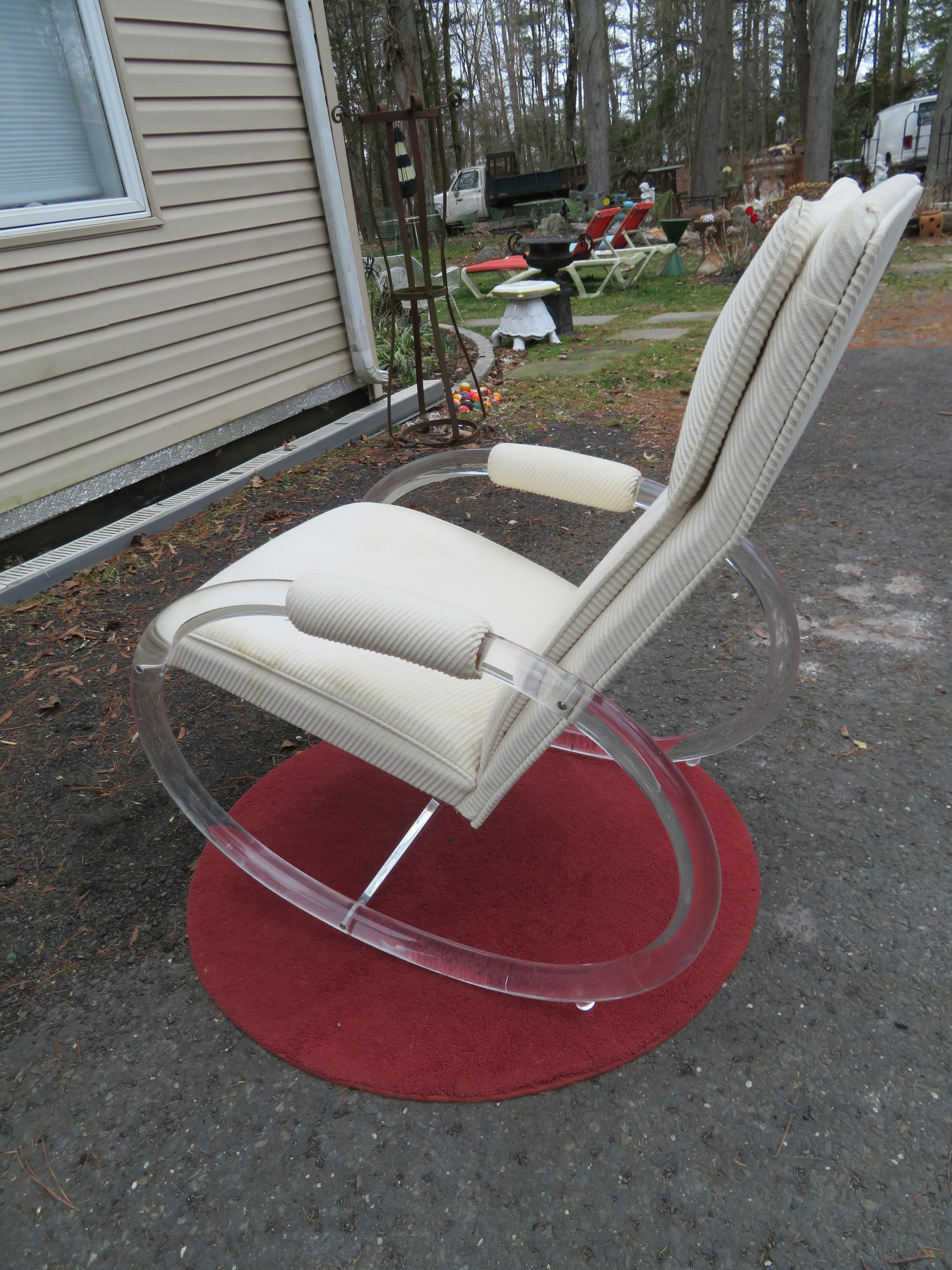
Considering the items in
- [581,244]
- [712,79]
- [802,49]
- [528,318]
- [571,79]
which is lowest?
[528,318]

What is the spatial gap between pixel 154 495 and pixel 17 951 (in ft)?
9.06

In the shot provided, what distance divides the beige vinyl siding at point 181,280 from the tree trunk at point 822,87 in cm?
1269

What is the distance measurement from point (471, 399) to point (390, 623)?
4540 mm

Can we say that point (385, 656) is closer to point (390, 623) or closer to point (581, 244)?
point (390, 623)

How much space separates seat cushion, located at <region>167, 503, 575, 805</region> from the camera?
1.38 metres

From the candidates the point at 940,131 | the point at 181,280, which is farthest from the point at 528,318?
the point at 940,131

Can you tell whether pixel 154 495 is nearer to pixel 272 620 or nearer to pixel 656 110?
pixel 272 620

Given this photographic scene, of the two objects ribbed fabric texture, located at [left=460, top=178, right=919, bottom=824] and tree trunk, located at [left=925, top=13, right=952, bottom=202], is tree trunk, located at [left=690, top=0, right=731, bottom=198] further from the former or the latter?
ribbed fabric texture, located at [left=460, top=178, right=919, bottom=824]

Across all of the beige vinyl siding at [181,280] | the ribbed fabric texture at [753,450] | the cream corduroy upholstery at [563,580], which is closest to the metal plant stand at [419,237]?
the beige vinyl siding at [181,280]

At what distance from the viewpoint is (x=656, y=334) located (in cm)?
711

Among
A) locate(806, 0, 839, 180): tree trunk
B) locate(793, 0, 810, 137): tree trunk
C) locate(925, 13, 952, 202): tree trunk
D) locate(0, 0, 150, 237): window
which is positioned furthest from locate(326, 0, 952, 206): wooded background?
locate(0, 0, 150, 237): window

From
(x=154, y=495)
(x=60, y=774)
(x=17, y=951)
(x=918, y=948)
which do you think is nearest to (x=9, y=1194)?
(x=17, y=951)

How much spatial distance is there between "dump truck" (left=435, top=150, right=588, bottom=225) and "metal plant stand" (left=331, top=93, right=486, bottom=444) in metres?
16.1

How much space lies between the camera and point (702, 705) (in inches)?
90.6
